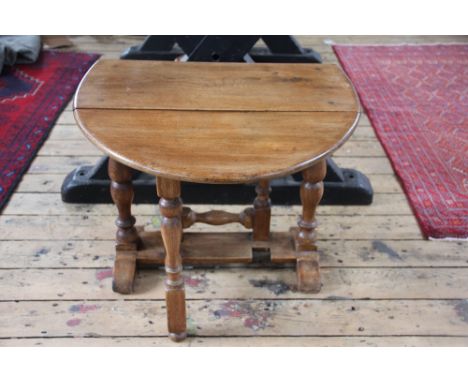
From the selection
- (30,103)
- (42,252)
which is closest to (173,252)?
(42,252)

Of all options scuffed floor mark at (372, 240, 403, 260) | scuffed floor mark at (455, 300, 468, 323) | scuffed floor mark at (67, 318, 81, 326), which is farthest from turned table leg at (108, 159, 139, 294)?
scuffed floor mark at (455, 300, 468, 323)

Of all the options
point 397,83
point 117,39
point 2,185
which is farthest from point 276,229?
point 117,39

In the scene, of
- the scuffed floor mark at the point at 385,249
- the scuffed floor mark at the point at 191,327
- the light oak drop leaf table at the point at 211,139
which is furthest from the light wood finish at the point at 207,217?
the scuffed floor mark at the point at 385,249

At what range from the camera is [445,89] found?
320cm

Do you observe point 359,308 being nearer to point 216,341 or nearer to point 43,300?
point 216,341

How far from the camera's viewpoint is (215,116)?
144 centimetres

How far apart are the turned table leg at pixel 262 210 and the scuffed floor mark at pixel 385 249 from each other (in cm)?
41

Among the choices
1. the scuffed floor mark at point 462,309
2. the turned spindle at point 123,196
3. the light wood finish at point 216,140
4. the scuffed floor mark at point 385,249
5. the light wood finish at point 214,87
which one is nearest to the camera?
the light wood finish at point 216,140

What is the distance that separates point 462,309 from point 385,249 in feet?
1.12

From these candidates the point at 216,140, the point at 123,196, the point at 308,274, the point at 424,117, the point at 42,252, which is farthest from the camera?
the point at 424,117

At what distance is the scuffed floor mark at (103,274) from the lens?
1877 mm

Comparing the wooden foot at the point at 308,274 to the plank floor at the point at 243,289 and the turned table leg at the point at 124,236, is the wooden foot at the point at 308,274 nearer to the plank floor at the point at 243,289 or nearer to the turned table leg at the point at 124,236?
the plank floor at the point at 243,289

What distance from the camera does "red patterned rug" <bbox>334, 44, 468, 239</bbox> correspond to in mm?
2242

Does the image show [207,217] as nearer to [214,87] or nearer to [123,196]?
[123,196]
